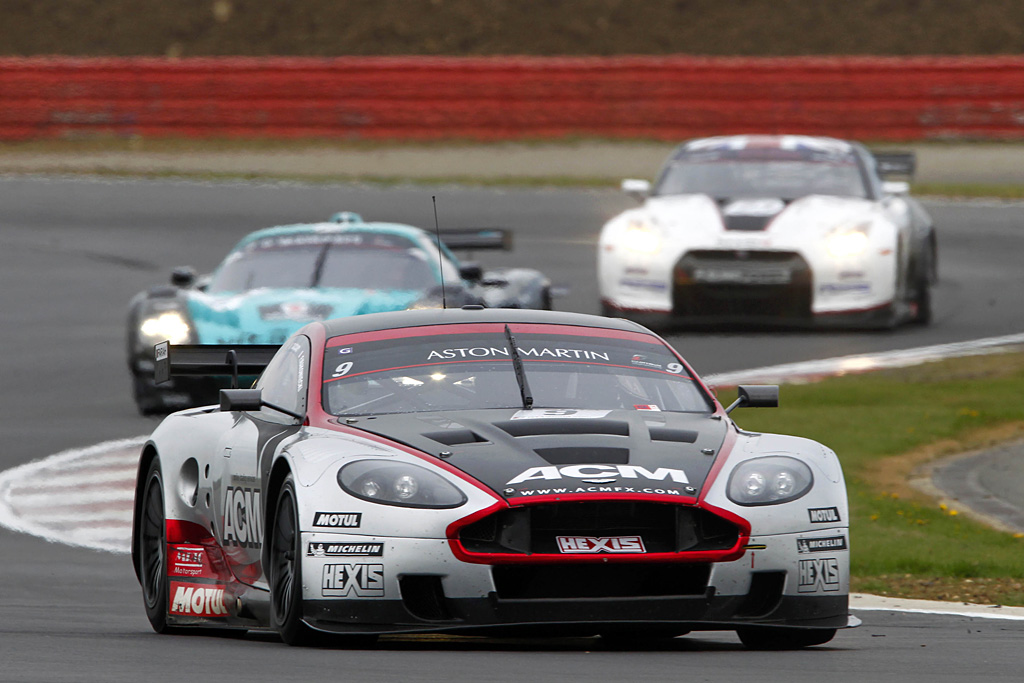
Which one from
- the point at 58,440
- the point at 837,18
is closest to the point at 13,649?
the point at 58,440

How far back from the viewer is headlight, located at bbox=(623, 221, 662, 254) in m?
16.1

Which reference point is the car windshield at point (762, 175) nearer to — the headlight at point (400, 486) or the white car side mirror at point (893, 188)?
the white car side mirror at point (893, 188)

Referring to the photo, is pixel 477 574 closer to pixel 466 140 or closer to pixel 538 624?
pixel 538 624

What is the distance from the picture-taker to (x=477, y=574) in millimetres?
5863

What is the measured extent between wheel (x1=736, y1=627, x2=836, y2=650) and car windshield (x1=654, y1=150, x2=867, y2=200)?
10382 mm

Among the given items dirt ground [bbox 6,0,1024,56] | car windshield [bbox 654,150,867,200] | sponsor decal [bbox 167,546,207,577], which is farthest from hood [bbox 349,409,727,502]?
dirt ground [bbox 6,0,1024,56]

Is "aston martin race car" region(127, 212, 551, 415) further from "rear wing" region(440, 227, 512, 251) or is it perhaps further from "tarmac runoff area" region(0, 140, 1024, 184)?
"tarmac runoff area" region(0, 140, 1024, 184)

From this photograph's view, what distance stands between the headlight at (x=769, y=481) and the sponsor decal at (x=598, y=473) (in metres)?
0.18

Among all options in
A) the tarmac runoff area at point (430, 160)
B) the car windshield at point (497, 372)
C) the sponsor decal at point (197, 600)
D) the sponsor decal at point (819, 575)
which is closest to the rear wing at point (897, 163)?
the tarmac runoff area at point (430, 160)

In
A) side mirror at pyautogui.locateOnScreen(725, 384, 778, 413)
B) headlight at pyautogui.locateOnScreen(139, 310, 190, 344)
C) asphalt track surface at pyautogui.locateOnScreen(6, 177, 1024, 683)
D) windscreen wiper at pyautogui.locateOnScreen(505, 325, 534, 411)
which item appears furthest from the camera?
headlight at pyautogui.locateOnScreen(139, 310, 190, 344)

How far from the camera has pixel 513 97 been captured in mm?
30391

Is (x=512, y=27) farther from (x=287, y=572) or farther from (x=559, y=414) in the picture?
(x=287, y=572)

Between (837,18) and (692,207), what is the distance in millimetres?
24327

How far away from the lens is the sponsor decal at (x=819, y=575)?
20.2 feet
